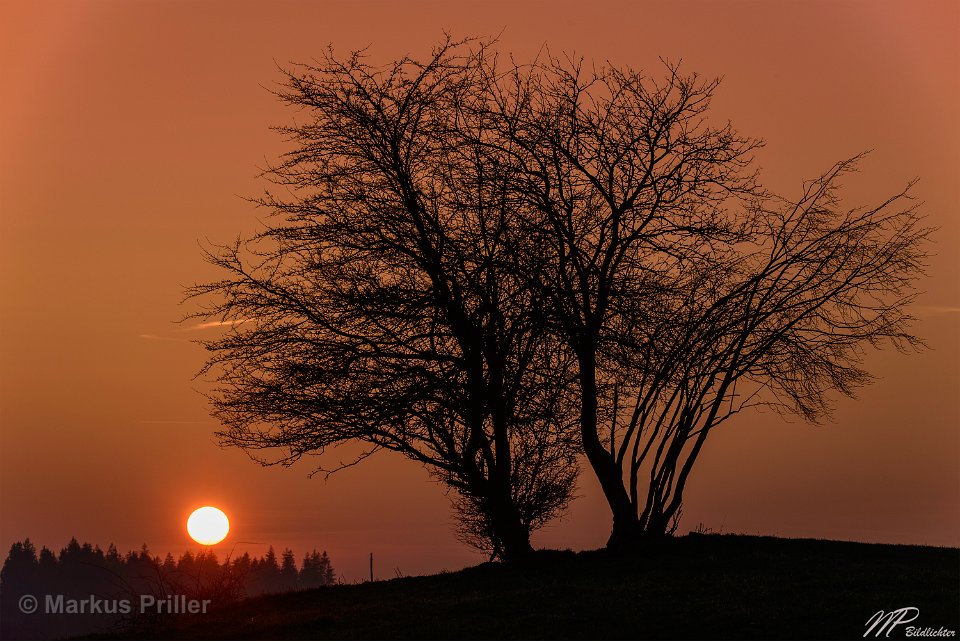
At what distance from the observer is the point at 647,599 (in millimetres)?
16672

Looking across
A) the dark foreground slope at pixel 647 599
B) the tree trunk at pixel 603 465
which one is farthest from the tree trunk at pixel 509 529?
the tree trunk at pixel 603 465

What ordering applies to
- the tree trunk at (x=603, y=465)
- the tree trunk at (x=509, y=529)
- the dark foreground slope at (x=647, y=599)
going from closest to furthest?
the dark foreground slope at (x=647, y=599), the tree trunk at (x=603, y=465), the tree trunk at (x=509, y=529)

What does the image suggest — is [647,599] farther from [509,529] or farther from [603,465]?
[509,529]

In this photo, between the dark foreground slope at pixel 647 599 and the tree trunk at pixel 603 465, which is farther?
the tree trunk at pixel 603 465

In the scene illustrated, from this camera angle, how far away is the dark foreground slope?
1480cm

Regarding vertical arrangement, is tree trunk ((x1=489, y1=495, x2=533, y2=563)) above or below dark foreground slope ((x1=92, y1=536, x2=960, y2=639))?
above

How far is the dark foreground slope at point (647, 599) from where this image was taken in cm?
1480

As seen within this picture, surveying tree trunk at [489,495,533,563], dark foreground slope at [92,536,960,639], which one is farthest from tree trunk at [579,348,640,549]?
tree trunk at [489,495,533,563]

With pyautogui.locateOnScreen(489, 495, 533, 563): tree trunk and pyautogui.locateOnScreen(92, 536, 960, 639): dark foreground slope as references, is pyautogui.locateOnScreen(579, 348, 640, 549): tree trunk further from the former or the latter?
pyautogui.locateOnScreen(489, 495, 533, 563): tree trunk

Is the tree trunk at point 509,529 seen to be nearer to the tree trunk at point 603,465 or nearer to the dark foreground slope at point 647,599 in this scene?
the dark foreground slope at point 647,599

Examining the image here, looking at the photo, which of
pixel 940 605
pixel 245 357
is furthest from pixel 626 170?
pixel 940 605

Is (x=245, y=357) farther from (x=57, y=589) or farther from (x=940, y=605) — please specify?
(x=57, y=589)

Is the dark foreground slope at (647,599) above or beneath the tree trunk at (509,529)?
beneath

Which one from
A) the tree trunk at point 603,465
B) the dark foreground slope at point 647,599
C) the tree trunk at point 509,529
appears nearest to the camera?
the dark foreground slope at point 647,599
